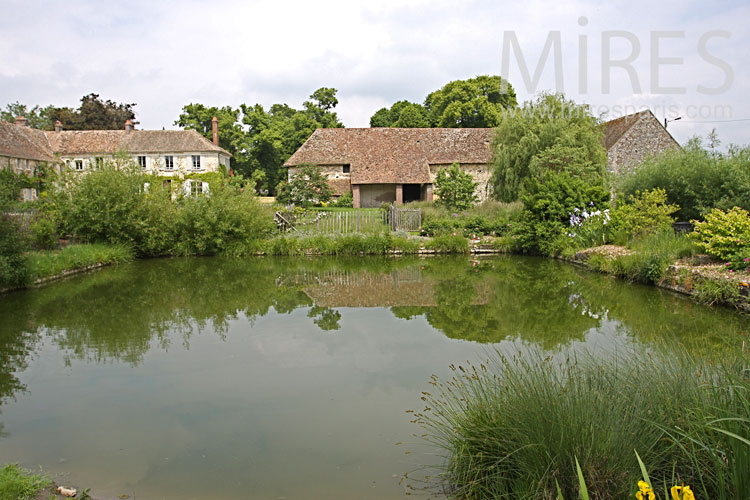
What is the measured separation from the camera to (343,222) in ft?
71.8

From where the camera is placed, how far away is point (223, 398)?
5.63 m

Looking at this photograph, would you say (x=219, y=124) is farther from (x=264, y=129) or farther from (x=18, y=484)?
(x=18, y=484)

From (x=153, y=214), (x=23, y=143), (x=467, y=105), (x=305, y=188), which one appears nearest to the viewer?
(x=153, y=214)

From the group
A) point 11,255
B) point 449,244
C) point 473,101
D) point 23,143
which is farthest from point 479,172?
point 23,143

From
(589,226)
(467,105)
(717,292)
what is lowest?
(717,292)

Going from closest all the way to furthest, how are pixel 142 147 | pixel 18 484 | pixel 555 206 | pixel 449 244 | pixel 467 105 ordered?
pixel 18 484 → pixel 555 206 → pixel 449 244 → pixel 142 147 → pixel 467 105

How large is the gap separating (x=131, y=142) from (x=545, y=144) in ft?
94.1

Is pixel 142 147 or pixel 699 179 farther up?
pixel 142 147

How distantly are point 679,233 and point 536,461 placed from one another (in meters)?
13.8

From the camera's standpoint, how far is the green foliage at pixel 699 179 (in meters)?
13.4

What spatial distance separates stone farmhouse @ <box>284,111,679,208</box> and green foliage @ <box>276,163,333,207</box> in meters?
1.32

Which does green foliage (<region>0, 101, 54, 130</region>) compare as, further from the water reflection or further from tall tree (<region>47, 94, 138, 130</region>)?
the water reflection

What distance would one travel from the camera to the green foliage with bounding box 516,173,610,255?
1733 centimetres

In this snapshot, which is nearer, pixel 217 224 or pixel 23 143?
pixel 217 224
